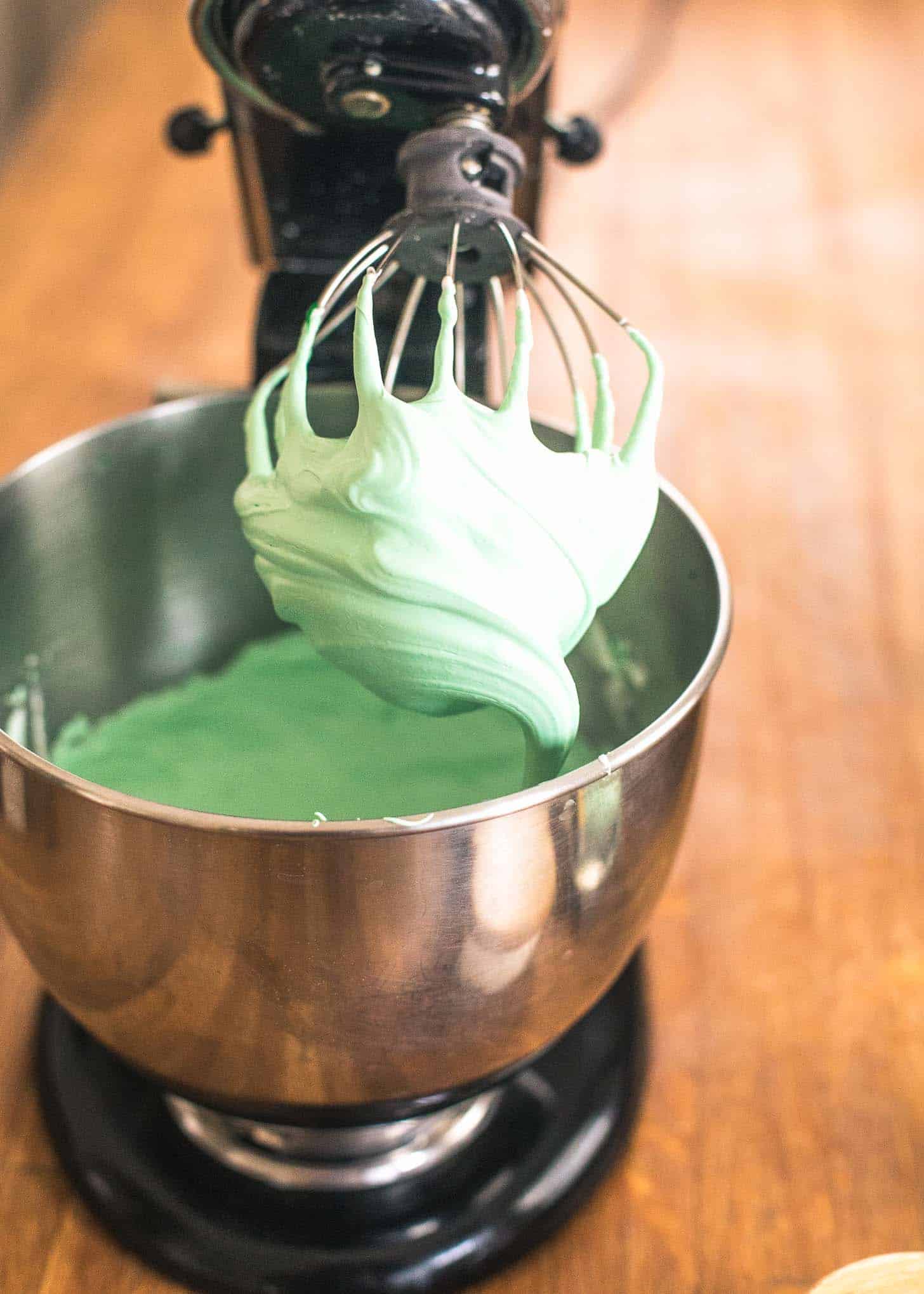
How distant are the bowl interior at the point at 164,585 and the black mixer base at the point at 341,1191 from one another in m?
0.15

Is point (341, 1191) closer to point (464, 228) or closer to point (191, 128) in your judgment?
point (464, 228)

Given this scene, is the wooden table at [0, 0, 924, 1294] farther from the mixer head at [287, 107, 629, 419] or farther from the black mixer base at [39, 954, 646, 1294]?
the mixer head at [287, 107, 629, 419]

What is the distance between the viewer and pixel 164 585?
635 mm

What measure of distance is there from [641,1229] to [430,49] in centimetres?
43

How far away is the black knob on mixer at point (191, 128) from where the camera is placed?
61 centimetres

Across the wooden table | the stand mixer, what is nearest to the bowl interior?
the stand mixer

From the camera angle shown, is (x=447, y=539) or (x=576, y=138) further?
(x=576, y=138)

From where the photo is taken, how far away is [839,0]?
1.48 m

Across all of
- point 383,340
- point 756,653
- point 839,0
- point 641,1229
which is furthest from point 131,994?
point 839,0

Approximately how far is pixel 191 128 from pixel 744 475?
42cm

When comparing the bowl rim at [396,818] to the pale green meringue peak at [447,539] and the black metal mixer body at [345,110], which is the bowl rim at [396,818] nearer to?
the pale green meringue peak at [447,539]

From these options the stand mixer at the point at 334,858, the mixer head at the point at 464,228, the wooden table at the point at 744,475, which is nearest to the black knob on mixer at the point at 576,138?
the stand mixer at the point at 334,858

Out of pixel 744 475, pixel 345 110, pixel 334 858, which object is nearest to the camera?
pixel 334 858

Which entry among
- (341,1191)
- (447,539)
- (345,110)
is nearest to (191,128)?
(345,110)
